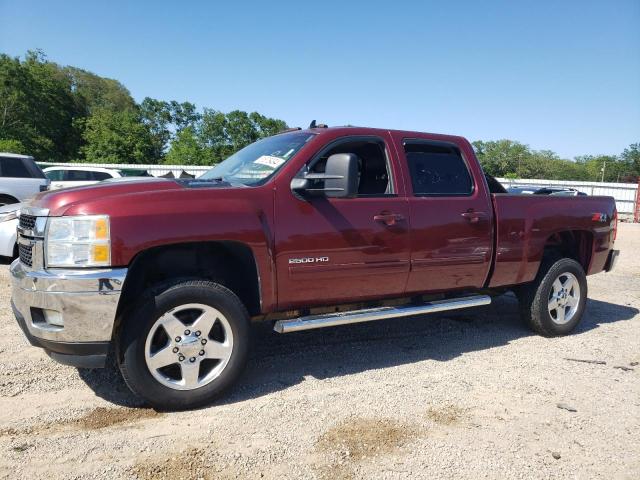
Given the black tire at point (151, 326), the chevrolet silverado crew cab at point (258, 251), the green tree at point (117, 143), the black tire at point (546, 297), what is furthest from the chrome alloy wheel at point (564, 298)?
the green tree at point (117, 143)

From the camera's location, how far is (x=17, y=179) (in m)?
10.8

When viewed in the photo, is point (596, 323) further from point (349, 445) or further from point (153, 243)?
point (153, 243)

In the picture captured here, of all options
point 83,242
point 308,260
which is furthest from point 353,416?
point 83,242

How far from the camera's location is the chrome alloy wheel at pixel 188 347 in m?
3.25

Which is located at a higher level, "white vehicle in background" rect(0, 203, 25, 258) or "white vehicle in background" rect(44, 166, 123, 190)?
"white vehicle in background" rect(44, 166, 123, 190)

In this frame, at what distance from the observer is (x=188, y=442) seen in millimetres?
2938

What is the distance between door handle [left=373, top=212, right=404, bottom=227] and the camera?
13.0 feet

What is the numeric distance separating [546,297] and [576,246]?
0.89 metres

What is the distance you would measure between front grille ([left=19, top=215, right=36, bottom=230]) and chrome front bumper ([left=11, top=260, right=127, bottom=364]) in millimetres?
326

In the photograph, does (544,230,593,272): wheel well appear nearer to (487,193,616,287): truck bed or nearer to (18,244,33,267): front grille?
(487,193,616,287): truck bed

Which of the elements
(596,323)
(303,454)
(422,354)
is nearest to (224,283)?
(303,454)


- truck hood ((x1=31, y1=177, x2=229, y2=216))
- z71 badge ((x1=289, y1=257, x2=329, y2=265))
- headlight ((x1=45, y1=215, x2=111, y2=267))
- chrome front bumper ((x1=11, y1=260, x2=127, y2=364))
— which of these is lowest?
chrome front bumper ((x1=11, y1=260, x2=127, y2=364))

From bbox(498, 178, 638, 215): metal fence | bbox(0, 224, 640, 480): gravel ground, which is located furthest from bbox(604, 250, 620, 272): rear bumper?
bbox(498, 178, 638, 215): metal fence

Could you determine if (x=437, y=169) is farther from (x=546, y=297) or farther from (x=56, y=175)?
(x=56, y=175)
